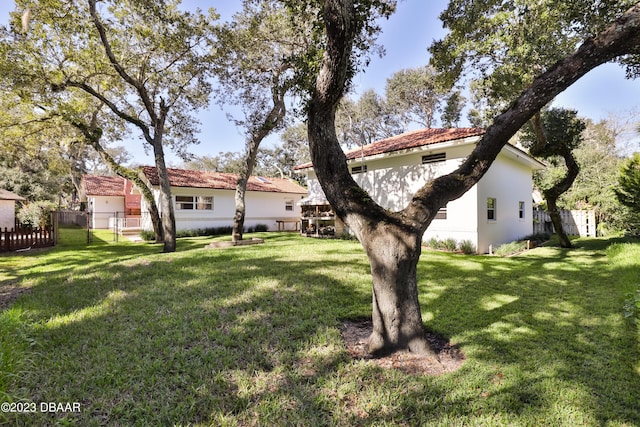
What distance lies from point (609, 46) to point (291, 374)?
4.63 metres

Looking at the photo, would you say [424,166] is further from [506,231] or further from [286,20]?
[286,20]

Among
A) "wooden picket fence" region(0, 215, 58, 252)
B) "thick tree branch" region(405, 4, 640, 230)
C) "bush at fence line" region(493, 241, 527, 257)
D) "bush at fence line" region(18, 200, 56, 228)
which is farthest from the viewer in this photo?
"bush at fence line" region(18, 200, 56, 228)

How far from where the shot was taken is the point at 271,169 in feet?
136

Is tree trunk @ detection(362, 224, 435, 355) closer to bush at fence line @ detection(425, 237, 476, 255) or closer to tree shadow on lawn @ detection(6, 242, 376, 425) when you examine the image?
tree shadow on lawn @ detection(6, 242, 376, 425)

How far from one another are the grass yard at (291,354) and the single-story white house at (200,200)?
41.9 feet

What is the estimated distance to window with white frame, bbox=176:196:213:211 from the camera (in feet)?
62.2

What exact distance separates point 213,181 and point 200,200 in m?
1.87

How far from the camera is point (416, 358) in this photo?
11.1ft

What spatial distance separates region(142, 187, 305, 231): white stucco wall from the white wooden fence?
1615cm

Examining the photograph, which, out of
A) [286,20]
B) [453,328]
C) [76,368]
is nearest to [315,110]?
[453,328]

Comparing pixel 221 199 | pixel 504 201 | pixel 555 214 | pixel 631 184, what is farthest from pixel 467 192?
pixel 221 199

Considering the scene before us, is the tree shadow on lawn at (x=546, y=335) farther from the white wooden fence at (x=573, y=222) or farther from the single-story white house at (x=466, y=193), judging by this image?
the white wooden fence at (x=573, y=222)

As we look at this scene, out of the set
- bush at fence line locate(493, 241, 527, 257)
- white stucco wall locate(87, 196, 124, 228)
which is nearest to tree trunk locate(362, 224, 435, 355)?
bush at fence line locate(493, 241, 527, 257)

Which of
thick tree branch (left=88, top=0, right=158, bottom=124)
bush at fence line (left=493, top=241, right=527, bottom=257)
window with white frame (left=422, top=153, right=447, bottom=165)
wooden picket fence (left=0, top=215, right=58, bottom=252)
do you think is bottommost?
bush at fence line (left=493, top=241, right=527, bottom=257)
